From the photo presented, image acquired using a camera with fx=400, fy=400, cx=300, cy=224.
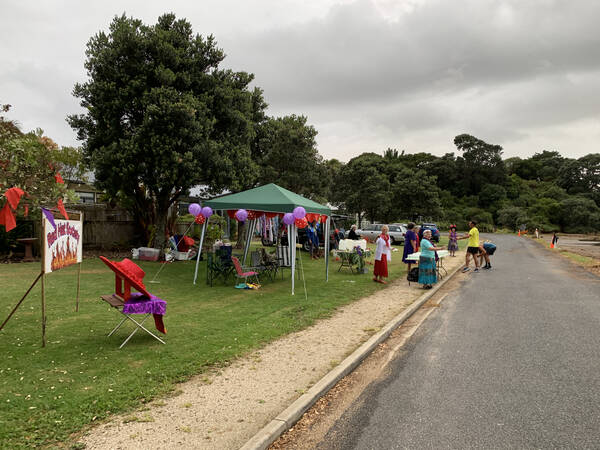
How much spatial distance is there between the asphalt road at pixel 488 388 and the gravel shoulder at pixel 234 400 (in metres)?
0.68

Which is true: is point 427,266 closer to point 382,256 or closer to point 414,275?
point 414,275

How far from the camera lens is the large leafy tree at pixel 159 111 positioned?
1455 cm

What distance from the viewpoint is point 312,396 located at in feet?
13.4

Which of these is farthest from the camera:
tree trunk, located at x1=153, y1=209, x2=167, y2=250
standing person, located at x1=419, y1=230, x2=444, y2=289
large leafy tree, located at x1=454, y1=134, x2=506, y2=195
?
large leafy tree, located at x1=454, y1=134, x2=506, y2=195

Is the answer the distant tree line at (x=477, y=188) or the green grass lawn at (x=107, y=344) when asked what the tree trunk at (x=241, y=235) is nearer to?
the green grass lawn at (x=107, y=344)

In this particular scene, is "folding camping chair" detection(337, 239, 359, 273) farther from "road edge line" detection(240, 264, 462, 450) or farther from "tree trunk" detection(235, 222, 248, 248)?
"tree trunk" detection(235, 222, 248, 248)

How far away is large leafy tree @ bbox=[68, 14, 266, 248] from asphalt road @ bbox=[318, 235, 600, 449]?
35.5 feet

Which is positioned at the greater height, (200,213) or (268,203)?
(268,203)

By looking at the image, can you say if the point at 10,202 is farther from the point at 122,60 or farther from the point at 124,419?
the point at 122,60

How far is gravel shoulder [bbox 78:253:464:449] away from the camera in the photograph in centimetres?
322

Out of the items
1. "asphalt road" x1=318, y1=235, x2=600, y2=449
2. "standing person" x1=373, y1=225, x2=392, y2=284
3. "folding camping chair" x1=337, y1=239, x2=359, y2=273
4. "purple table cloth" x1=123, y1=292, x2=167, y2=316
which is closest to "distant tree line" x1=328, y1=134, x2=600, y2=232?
"folding camping chair" x1=337, y1=239, x2=359, y2=273

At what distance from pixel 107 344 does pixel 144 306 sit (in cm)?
82

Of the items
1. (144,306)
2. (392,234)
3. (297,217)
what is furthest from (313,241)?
(144,306)

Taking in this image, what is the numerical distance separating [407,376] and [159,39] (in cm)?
1517
